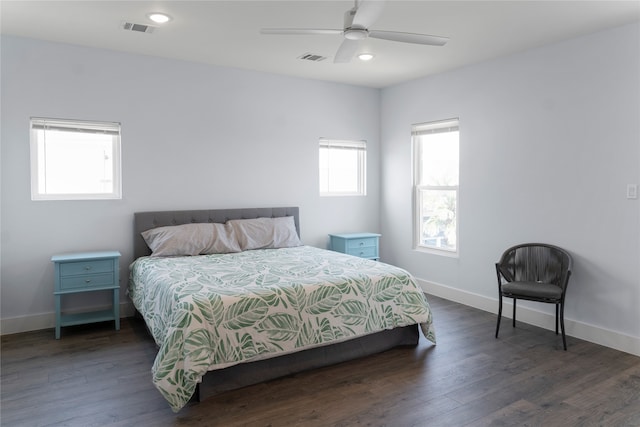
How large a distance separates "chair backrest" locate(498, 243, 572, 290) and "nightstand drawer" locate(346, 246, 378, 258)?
1781 mm

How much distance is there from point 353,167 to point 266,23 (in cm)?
274

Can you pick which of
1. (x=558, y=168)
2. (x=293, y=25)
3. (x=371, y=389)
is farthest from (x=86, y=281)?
(x=558, y=168)

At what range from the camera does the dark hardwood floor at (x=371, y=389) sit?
2.50m

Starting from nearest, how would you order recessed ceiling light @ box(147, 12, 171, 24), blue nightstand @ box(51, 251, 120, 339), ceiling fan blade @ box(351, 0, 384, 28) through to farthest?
ceiling fan blade @ box(351, 0, 384, 28), recessed ceiling light @ box(147, 12, 171, 24), blue nightstand @ box(51, 251, 120, 339)

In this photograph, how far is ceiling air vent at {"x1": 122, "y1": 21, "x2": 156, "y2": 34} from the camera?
3.54 metres

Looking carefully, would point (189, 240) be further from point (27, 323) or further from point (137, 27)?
point (137, 27)

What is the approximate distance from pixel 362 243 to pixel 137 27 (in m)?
3.35

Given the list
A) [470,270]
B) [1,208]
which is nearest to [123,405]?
[1,208]

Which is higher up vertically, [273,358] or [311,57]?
[311,57]

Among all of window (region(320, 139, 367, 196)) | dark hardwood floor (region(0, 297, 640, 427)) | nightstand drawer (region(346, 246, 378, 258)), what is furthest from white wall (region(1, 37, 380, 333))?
dark hardwood floor (region(0, 297, 640, 427))

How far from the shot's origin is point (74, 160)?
168 inches

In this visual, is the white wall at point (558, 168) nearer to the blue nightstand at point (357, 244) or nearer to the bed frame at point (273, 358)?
the blue nightstand at point (357, 244)

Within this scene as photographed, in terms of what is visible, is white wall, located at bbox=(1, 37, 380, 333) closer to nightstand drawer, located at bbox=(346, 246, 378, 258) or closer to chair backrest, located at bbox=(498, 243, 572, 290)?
nightstand drawer, located at bbox=(346, 246, 378, 258)

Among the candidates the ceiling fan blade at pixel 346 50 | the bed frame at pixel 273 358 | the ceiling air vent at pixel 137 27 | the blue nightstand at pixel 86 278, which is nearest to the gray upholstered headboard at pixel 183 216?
the bed frame at pixel 273 358
